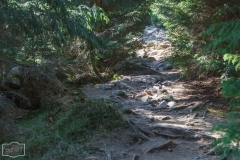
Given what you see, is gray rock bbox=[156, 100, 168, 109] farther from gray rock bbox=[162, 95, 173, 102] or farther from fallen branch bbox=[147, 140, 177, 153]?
fallen branch bbox=[147, 140, 177, 153]

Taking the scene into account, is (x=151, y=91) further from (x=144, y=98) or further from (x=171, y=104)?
(x=171, y=104)

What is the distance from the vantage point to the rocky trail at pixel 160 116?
6.14 meters

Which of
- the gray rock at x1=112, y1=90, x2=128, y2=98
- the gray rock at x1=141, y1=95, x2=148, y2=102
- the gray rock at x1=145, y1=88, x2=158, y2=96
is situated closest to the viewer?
the gray rock at x1=141, y1=95, x2=148, y2=102

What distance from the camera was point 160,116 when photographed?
28.4 ft

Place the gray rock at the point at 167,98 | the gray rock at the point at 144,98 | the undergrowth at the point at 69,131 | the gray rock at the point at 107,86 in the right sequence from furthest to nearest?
the gray rock at the point at 107,86, the gray rock at the point at 144,98, the gray rock at the point at 167,98, the undergrowth at the point at 69,131

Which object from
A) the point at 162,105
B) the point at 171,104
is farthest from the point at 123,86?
the point at 171,104

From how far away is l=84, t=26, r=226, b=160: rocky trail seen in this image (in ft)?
20.1

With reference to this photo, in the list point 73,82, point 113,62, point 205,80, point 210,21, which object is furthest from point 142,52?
point 210,21

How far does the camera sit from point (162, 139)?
6.89 meters

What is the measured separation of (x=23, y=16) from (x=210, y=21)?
6.11 meters

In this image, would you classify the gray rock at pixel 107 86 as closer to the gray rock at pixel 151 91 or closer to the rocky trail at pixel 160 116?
the rocky trail at pixel 160 116

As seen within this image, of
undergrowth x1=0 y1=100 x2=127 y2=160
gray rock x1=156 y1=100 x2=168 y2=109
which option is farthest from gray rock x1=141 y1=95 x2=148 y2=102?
undergrowth x1=0 y1=100 x2=127 y2=160

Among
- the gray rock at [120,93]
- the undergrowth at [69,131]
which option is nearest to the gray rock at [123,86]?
the gray rock at [120,93]

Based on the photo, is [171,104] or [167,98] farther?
[167,98]
